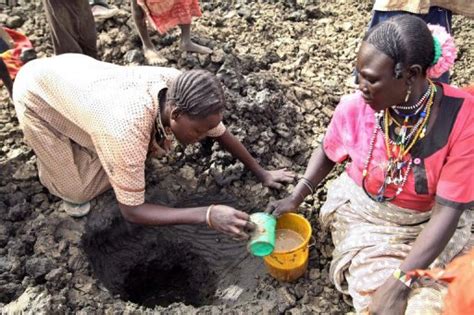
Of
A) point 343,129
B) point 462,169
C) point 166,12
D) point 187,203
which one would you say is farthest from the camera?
point 166,12

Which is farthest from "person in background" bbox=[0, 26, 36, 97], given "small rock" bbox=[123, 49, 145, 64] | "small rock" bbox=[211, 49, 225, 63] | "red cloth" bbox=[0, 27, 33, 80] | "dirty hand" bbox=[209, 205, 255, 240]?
"dirty hand" bbox=[209, 205, 255, 240]

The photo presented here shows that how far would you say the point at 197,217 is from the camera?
220 cm

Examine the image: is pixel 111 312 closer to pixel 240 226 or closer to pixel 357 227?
pixel 240 226

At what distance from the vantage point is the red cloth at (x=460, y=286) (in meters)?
1.53

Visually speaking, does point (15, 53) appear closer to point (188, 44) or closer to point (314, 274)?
point (188, 44)

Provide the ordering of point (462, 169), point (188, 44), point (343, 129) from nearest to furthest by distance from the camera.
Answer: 1. point (462, 169)
2. point (343, 129)
3. point (188, 44)

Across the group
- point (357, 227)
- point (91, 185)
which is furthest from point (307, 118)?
point (91, 185)

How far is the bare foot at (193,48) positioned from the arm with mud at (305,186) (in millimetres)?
1407

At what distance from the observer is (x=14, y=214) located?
260 centimetres

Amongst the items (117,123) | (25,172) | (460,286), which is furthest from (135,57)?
(460,286)

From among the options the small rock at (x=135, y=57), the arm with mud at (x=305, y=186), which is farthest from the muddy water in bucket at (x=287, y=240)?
the small rock at (x=135, y=57)

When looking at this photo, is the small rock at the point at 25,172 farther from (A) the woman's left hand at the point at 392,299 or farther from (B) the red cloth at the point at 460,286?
(B) the red cloth at the point at 460,286

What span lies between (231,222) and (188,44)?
1.77 metres

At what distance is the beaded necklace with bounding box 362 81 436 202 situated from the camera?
1.98 metres
